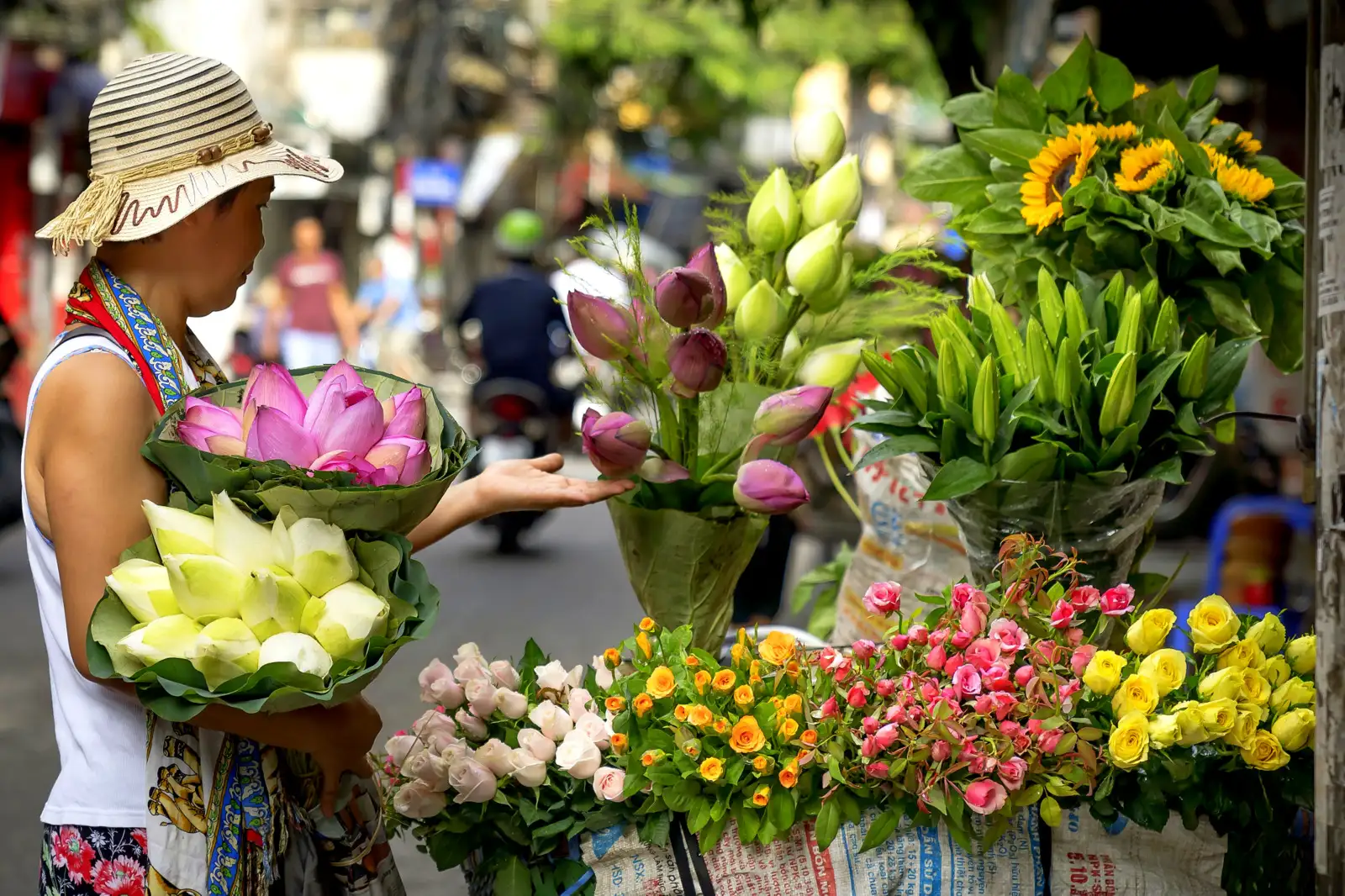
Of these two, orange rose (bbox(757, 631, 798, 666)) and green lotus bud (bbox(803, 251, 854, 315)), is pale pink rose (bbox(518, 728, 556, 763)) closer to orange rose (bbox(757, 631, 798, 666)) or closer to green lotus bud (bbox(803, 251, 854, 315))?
orange rose (bbox(757, 631, 798, 666))

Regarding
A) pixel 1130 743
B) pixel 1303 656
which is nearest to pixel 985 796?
pixel 1130 743

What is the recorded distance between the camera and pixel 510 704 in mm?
2045

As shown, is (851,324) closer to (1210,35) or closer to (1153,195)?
(1153,195)

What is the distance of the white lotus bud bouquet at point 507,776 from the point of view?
195 centimetres

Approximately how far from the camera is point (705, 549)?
7.16 feet

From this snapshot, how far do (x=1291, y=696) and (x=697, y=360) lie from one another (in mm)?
896

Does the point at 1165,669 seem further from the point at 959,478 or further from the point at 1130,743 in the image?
the point at 959,478

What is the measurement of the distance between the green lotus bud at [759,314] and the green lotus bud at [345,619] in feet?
2.45

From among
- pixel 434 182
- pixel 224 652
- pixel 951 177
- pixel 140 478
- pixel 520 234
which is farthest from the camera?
pixel 434 182

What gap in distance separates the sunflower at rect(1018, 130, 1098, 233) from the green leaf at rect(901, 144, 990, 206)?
0.15m

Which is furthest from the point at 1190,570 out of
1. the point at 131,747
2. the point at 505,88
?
the point at 505,88

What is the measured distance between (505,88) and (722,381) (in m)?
25.5

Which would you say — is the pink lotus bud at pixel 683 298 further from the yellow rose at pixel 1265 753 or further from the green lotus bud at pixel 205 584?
the yellow rose at pixel 1265 753

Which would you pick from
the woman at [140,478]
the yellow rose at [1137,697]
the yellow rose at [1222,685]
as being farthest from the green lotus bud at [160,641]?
the yellow rose at [1222,685]
